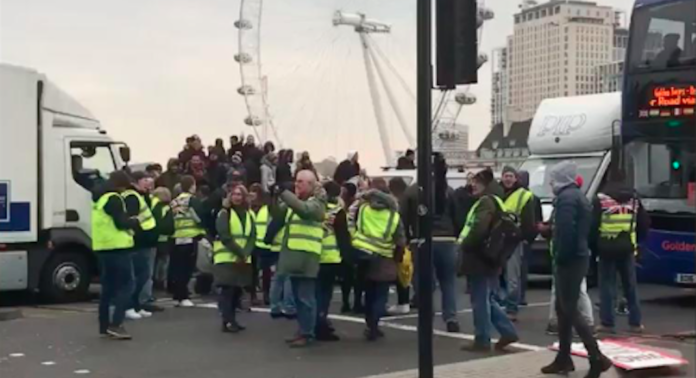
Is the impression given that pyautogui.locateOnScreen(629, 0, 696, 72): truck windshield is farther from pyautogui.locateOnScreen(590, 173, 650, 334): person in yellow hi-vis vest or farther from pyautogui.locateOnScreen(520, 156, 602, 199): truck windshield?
pyautogui.locateOnScreen(520, 156, 602, 199): truck windshield

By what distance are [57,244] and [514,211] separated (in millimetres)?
6294

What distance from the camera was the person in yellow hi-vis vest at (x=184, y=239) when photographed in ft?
45.2

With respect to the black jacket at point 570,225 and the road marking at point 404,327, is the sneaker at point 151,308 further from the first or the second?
the black jacket at point 570,225

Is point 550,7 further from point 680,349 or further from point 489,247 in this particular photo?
point 680,349

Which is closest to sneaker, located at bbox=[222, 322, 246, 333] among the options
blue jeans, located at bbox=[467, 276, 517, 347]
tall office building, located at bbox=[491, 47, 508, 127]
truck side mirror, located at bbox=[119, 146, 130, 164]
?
blue jeans, located at bbox=[467, 276, 517, 347]

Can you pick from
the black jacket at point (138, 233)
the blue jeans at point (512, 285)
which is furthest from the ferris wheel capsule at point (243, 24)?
the blue jeans at point (512, 285)

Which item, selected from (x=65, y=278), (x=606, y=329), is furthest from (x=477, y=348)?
(x=65, y=278)

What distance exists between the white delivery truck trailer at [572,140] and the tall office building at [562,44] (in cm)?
84

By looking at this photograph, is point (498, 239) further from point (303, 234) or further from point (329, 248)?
point (329, 248)

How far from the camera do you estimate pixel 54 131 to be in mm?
14375

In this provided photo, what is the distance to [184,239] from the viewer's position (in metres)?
13.9

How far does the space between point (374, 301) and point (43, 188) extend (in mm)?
5519

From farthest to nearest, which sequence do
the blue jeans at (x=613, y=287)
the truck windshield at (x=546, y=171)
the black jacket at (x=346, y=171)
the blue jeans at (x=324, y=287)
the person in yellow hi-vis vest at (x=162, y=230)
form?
1. the truck windshield at (x=546, y=171)
2. the black jacket at (x=346, y=171)
3. the person in yellow hi-vis vest at (x=162, y=230)
4. the blue jeans at (x=613, y=287)
5. the blue jeans at (x=324, y=287)

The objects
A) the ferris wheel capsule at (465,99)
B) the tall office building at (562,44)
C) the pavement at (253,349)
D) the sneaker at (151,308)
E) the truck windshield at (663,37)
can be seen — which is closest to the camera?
the pavement at (253,349)
